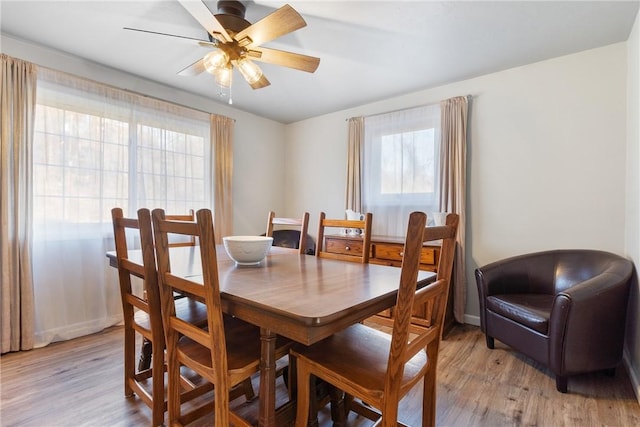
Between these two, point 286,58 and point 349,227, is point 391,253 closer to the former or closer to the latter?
point 349,227

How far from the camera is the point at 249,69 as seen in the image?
81.4 inches

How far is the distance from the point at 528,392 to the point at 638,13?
250 cm

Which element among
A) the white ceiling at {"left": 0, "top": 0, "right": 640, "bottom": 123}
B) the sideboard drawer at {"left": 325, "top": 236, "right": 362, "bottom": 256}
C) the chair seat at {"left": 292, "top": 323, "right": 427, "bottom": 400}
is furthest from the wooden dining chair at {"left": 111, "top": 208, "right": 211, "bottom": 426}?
the sideboard drawer at {"left": 325, "top": 236, "right": 362, "bottom": 256}

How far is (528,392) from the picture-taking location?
1867 mm

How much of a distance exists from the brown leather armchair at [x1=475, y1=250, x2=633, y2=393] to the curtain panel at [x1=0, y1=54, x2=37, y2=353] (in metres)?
3.58

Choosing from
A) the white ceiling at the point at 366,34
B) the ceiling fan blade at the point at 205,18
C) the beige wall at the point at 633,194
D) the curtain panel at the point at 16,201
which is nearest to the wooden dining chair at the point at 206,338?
the ceiling fan blade at the point at 205,18

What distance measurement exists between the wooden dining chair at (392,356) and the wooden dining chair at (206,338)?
0.20 meters

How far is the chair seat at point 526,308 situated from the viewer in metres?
1.96

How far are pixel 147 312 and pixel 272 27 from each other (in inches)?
62.7

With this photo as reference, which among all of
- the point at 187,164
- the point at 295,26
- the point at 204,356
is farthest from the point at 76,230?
the point at 295,26

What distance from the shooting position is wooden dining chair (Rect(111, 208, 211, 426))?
4.51ft

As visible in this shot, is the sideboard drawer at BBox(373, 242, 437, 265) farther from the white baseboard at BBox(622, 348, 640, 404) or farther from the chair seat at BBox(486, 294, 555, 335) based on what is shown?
the white baseboard at BBox(622, 348, 640, 404)

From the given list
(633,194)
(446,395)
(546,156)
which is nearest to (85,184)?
(446,395)

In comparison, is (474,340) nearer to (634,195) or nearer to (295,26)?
(634,195)
